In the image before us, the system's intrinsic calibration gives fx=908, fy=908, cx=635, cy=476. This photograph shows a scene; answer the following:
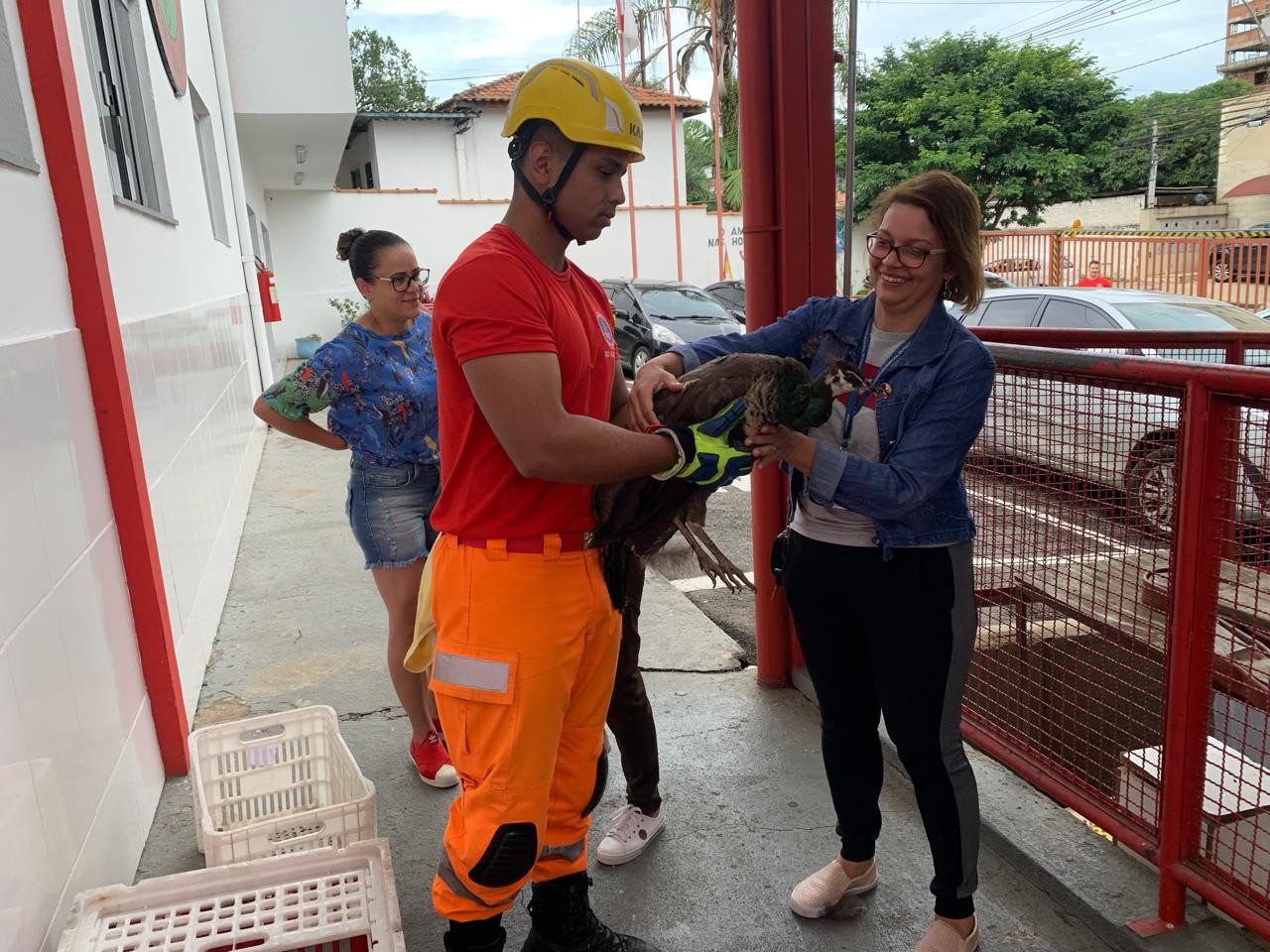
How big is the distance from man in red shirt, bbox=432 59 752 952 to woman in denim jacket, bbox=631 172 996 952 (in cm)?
24

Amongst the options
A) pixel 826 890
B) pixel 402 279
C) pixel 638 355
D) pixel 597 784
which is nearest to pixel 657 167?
pixel 638 355

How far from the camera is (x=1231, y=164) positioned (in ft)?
116

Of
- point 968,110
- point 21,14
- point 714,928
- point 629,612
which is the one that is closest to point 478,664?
point 629,612

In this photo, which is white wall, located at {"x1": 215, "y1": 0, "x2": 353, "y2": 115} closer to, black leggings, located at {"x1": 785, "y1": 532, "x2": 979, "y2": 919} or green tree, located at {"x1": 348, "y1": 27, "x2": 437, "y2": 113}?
black leggings, located at {"x1": 785, "y1": 532, "x2": 979, "y2": 919}

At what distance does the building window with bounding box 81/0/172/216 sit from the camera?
4035 mm

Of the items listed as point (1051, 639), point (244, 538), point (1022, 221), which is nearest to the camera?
point (1051, 639)

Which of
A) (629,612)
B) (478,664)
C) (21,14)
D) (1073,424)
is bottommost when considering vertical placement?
(629,612)

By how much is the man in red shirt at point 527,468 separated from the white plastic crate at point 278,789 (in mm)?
691

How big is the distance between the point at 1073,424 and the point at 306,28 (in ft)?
36.4

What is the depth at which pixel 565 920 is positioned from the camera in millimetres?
2326

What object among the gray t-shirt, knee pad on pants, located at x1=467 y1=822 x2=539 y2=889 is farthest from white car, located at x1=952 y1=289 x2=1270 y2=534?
knee pad on pants, located at x1=467 y1=822 x2=539 y2=889

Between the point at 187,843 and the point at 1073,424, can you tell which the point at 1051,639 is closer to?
the point at 1073,424

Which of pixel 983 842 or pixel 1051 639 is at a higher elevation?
pixel 1051 639

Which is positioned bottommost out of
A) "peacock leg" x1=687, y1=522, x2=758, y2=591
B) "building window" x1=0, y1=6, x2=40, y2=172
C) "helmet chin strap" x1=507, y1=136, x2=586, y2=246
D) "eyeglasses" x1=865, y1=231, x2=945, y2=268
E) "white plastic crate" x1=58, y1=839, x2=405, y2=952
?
"white plastic crate" x1=58, y1=839, x2=405, y2=952
